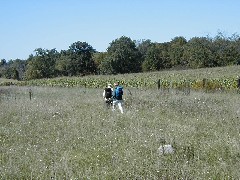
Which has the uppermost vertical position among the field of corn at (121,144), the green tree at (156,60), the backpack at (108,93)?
the green tree at (156,60)

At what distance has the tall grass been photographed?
7.34 metres

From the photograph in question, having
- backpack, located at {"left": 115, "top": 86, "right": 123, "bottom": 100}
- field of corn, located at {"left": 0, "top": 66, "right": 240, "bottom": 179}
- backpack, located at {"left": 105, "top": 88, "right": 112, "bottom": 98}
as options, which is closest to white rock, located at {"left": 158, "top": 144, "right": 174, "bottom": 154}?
field of corn, located at {"left": 0, "top": 66, "right": 240, "bottom": 179}

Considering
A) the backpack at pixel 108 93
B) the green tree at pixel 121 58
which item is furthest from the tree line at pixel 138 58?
the backpack at pixel 108 93

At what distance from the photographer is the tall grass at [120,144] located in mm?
7344

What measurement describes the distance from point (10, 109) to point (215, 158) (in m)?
12.7

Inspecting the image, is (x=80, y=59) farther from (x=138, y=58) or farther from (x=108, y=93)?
(x=108, y=93)

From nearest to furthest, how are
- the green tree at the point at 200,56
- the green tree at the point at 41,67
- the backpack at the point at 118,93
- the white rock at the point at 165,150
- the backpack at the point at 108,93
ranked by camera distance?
the white rock at the point at 165,150
the backpack at the point at 118,93
the backpack at the point at 108,93
the green tree at the point at 200,56
the green tree at the point at 41,67

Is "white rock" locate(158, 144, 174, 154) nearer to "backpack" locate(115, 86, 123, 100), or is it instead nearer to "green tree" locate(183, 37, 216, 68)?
"backpack" locate(115, 86, 123, 100)

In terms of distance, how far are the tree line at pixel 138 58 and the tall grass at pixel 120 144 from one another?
63.0m

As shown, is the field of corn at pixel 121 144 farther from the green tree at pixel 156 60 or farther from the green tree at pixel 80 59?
the green tree at pixel 80 59

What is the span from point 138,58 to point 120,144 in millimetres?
77982

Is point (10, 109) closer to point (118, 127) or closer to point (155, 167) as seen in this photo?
point (118, 127)

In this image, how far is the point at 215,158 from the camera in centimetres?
856

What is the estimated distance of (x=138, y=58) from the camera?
87.3 m
